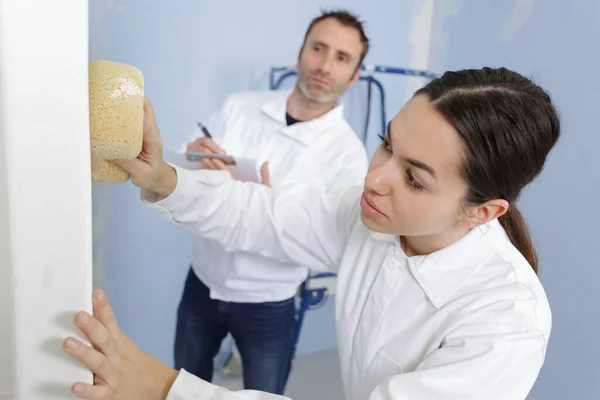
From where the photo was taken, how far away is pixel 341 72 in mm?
1422

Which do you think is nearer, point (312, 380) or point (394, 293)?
point (394, 293)

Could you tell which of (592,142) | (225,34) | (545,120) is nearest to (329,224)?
(545,120)

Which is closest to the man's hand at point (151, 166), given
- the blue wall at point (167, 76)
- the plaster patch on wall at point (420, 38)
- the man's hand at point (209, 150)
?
the man's hand at point (209, 150)

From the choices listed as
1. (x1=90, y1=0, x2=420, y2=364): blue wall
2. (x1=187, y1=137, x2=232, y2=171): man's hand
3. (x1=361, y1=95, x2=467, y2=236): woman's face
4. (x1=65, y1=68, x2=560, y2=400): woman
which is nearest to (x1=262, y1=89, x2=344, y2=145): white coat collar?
(x1=187, y1=137, x2=232, y2=171): man's hand

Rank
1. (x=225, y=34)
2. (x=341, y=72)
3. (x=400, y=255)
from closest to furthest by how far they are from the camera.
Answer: (x=400, y=255) → (x=341, y=72) → (x=225, y=34)

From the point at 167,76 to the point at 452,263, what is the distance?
1.21 metres

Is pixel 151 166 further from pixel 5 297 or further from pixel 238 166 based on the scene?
pixel 238 166

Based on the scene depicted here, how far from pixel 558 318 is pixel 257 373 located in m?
0.89

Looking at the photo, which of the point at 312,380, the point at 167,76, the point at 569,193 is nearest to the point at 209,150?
the point at 167,76

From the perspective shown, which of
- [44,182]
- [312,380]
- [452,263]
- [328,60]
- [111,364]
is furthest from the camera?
[312,380]

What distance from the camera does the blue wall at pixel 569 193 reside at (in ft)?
4.48

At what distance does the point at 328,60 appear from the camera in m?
1.41

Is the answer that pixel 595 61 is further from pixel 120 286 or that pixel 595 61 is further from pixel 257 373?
pixel 120 286

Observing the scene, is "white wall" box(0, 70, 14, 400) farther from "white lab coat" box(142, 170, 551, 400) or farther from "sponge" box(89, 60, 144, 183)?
"white lab coat" box(142, 170, 551, 400)
